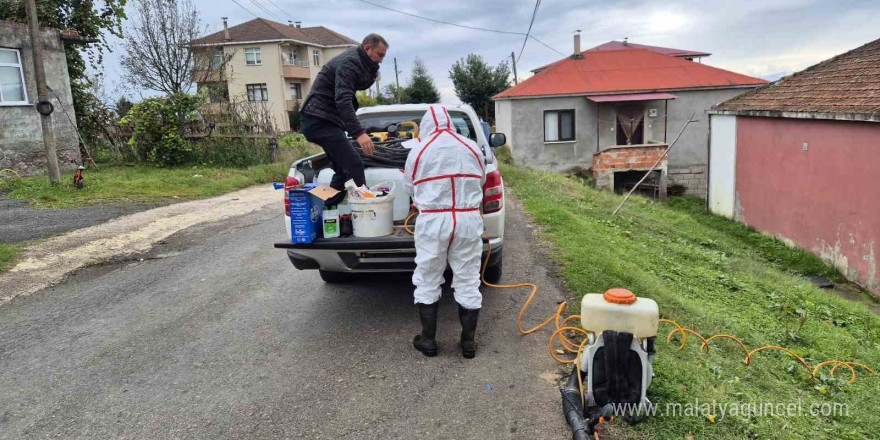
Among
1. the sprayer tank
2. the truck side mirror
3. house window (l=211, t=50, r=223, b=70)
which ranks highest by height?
house window (l=211, t=50, r=223, b=70)

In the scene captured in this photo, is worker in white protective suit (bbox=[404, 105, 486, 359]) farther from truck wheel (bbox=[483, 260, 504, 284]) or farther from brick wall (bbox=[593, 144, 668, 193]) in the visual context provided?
brick wall (bbox=[593, 144, 668, 193])

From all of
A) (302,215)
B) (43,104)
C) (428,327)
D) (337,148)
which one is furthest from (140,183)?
(428,327)

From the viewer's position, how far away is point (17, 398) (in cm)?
365

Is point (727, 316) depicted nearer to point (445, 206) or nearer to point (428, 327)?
point (428, 327)

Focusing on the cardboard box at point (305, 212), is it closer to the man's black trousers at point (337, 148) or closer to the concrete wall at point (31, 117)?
the man's black trousers at point (337, 148)

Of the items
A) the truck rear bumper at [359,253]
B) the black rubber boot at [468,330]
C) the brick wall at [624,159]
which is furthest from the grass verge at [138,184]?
the brick wall at [624,159]

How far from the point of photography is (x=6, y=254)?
714 cm

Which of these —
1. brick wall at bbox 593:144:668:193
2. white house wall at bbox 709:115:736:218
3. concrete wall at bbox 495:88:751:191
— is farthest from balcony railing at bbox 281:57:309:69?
white house wall at bbox 709:115:736:218

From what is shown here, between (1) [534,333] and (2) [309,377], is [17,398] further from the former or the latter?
(1) [534,333]

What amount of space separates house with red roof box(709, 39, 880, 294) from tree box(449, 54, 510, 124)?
2309 centimetres

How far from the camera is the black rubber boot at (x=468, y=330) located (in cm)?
398

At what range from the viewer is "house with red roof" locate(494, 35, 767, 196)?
2527 cm

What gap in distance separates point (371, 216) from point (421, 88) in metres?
42.9

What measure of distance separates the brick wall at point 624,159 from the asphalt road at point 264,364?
61.8 ft
